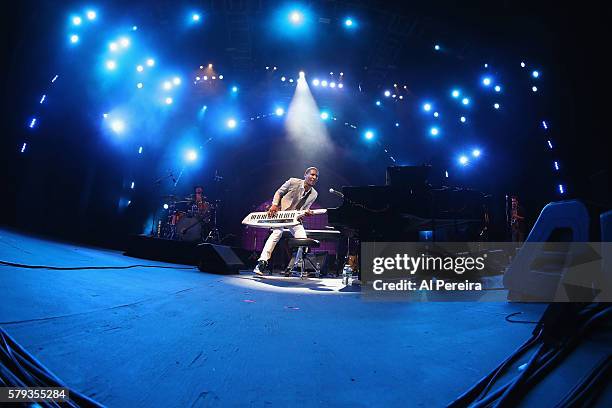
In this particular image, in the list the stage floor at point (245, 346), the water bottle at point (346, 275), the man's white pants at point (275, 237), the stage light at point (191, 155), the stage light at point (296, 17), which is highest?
the stage light at point (296, 17)

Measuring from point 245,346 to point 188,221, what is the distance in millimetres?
7191

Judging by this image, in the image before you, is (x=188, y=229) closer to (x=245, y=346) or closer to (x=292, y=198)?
(x=292, y=198)

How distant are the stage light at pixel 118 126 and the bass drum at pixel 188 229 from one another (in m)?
2.63

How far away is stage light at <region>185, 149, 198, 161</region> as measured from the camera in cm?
978

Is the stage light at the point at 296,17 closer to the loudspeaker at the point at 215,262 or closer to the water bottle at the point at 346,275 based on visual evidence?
the loudspeaker at the point at 215,262

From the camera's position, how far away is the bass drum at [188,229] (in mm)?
7656

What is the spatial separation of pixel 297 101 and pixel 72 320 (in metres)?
10.7

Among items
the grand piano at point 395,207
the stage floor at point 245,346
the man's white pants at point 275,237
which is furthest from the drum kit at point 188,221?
the stage floor at point 245,346

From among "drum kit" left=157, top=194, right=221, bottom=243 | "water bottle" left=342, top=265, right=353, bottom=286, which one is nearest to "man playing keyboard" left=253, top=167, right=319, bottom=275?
"water bottle" left=342, top=265, right=353, bottom=286

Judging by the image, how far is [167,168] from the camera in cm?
891

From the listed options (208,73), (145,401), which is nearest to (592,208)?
(145,401)

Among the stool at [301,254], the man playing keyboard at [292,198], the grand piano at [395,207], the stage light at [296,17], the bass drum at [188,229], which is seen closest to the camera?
the grand piano at [395,207]

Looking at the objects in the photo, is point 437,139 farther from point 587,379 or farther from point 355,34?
point 587,379

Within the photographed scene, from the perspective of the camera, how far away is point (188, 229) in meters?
7.73
